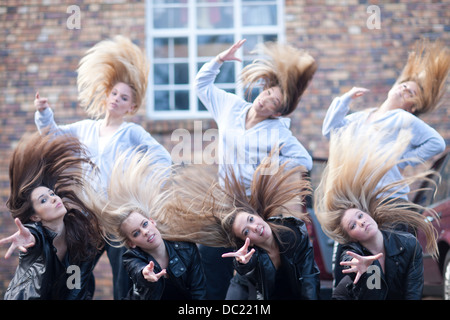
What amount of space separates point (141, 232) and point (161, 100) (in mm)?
3527

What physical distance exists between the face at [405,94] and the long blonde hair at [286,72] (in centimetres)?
58

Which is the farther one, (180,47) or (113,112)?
(180,47)

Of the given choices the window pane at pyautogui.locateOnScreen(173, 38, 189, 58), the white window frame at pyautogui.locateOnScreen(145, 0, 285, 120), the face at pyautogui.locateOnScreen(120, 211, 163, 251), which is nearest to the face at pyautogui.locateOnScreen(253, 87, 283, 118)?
the face at pyautogui.locateOnScreen(120, 211, 163, 251)

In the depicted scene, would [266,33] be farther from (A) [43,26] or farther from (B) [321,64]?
(A) [43,26]

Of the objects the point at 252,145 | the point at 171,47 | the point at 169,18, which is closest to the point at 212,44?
the point at 171,47

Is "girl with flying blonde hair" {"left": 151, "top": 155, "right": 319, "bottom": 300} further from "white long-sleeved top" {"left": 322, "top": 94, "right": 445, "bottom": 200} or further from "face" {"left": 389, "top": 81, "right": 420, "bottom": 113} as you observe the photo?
"face" {"left": 389, "top": 81, "right": 420, "bottom": 113}

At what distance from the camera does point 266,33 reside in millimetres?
7137

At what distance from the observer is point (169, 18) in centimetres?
721

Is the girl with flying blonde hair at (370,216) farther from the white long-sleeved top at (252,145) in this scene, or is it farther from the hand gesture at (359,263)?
the white long-sleeved top at (252,145)

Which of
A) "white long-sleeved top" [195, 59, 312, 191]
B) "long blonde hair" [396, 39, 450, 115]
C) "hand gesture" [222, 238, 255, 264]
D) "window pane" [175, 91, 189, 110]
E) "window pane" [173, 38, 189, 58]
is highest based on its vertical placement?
"window pane" [173, 38, 189, 58]

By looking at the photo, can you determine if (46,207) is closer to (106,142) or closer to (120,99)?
(106,142)

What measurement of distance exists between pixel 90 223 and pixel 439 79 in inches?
98.6

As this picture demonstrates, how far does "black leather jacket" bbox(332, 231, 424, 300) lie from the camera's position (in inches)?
147
